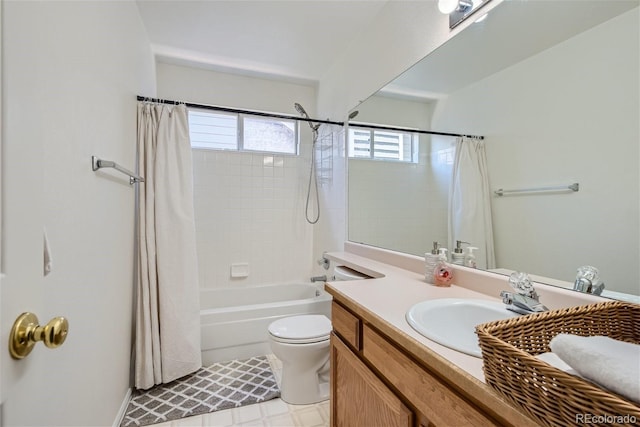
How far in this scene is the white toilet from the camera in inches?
66.0

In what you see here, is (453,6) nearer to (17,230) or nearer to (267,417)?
(17,230)

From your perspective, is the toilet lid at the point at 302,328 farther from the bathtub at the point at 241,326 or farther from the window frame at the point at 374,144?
the window frame at the point at 374,144

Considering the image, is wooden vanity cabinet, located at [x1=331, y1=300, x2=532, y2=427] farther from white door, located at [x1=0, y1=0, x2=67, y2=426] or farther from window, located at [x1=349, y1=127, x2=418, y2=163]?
window, located at [x1=349, y1=127, x2=418, y2=163]

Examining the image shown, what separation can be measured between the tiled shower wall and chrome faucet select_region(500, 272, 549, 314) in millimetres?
2285

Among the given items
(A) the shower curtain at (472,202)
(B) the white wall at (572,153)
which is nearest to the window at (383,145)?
(A) the shower curtain at (472,202)

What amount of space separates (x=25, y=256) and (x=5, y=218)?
0.08m

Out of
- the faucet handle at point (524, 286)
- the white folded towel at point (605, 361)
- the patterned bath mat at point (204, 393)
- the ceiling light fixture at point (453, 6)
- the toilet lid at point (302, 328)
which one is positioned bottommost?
the patterned bath mat at point (204, 393)

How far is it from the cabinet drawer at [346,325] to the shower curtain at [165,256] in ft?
4.13

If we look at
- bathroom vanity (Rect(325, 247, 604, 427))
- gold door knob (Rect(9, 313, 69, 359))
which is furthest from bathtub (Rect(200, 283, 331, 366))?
gold door knob (Rect(9, 313, 69, 359))

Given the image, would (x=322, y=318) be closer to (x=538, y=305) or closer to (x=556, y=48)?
(x=538, y=305)

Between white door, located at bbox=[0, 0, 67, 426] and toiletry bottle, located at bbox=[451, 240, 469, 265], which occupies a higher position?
white door, located at bbox=[0, 0, 67, 426]

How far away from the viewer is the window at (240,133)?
277 centimetres

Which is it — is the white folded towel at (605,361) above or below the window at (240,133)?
below

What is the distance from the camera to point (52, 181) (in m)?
0.88
